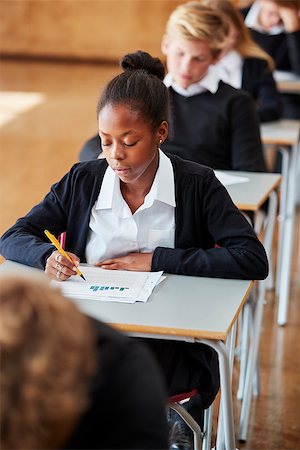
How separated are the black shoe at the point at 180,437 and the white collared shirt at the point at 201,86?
1.45 m

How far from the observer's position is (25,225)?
7.40 feet

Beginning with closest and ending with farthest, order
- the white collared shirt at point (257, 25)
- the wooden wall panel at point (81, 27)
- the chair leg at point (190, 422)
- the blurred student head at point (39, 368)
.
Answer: the blurred student head at point (39, 368)
the chair leg at point (190, 422)
the white collared shirt at point (257, 25)
the wooden wall panel at point (81, 27)

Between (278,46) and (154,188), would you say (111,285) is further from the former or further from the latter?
(278,46)

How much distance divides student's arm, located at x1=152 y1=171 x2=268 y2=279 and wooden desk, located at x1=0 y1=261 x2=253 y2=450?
0.09 feet

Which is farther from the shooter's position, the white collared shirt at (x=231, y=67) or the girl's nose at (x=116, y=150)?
the white collared shirt at (x=231, y=67)

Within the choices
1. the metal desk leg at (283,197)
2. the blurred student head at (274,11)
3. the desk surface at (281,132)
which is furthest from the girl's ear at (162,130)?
the blurred student head at (274,11)

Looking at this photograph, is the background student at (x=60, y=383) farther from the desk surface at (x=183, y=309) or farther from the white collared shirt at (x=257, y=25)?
the white collared shirt at (x=257, y=25)

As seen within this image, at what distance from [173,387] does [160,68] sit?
80 centimetres

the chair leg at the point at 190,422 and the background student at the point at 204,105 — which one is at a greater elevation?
the background student at the point at 204,105

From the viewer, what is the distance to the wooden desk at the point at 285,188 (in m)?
3.86

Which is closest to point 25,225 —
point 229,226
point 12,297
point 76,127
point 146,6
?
point 229,226

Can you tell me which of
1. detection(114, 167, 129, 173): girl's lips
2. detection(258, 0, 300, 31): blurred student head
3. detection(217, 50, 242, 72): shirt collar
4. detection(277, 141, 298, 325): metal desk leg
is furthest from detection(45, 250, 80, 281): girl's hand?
detection(258, 0, 300, 31): blurred student head

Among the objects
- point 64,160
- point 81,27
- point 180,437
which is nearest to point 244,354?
point 180,437

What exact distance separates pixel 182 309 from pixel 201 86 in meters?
1.71
